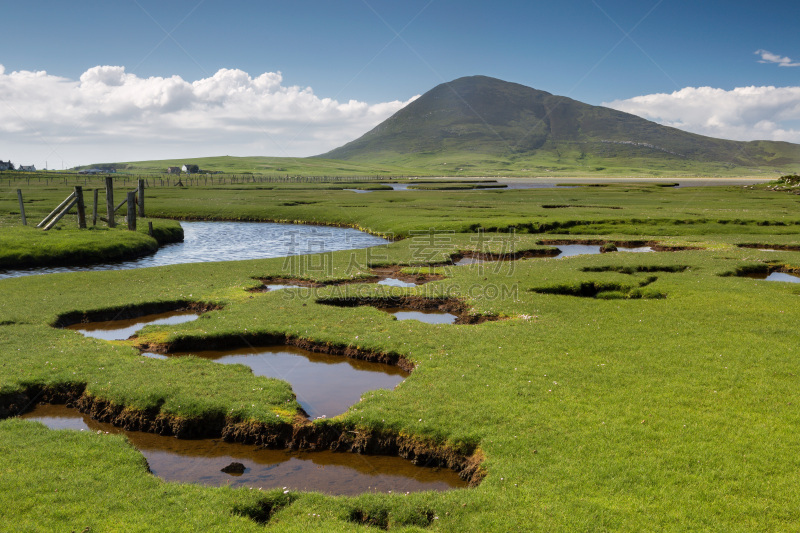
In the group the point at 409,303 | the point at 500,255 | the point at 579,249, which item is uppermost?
the point at 579,249

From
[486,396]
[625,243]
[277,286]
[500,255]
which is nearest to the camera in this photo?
[486,396]

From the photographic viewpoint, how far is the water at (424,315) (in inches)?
1032

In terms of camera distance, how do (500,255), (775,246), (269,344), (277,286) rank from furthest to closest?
1. (775,246)
2. (500,255)
3. (277,286)
4. (269,344)

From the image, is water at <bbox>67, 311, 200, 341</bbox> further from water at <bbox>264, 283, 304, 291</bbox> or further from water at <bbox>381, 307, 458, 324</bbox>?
water at <bbox>381, 307, 458, 324</bbox>

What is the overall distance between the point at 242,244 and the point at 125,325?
94.0 ft

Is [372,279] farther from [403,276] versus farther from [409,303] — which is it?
[409,303]

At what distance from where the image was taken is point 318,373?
20.0 m

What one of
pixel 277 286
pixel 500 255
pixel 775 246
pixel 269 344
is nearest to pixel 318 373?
pixel 269 344

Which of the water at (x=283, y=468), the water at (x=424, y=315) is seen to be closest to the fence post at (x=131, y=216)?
the water at (x=424, y=315)

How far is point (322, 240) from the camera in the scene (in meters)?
55.2

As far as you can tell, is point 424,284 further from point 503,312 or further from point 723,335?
point 723,335

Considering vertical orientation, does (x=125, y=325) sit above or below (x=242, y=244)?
below

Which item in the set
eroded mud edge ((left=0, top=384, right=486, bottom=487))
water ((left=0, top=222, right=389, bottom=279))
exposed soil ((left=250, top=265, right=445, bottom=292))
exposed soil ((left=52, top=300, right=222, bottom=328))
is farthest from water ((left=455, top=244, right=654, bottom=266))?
eroded mud edge ((left=0, top=384, right=486, bottom=487))

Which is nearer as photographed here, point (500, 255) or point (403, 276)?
point (403, 276)
